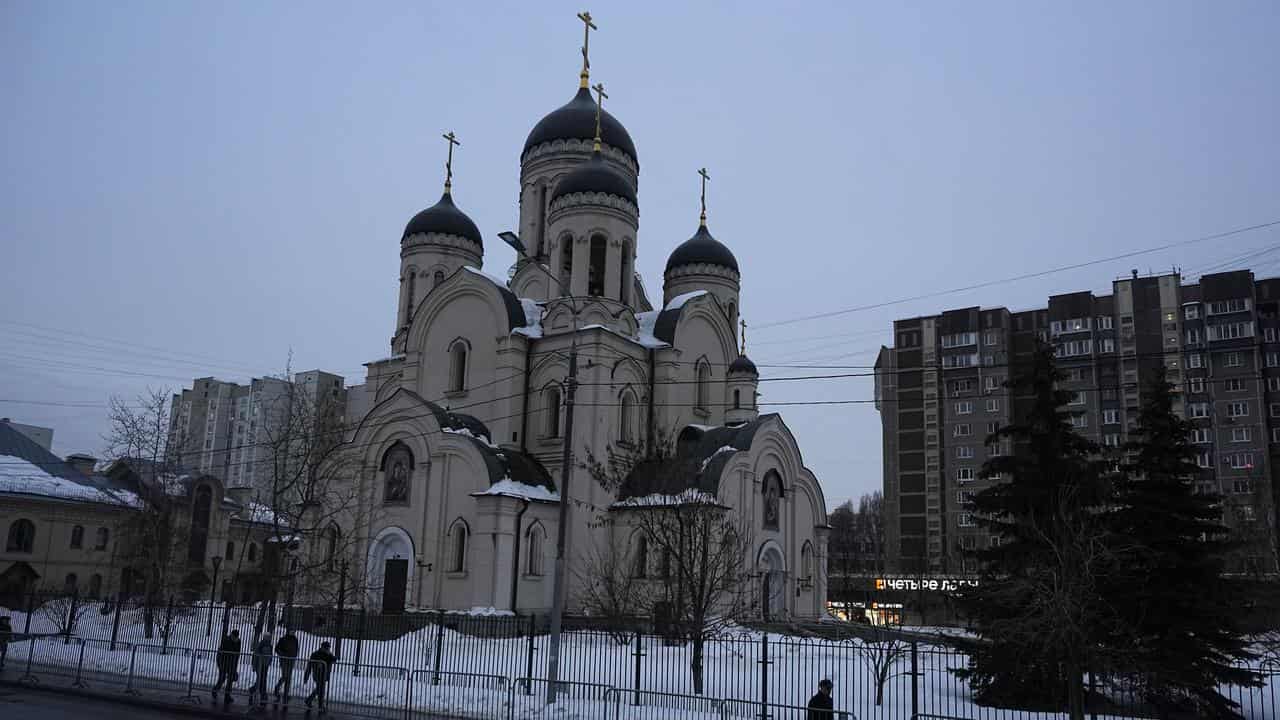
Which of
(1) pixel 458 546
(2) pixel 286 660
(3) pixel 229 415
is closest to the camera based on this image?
(2) pixel 286 660

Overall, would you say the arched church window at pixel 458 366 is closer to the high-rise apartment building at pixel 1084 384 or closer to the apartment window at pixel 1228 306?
the high-rise apartment building at pixel 1084 384

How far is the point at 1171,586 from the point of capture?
17.0 metres

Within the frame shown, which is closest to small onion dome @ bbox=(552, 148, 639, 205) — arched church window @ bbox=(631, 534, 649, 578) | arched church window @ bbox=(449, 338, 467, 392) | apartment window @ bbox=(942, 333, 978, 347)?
arched church window @ bbox=(449, 338, 467, 392)

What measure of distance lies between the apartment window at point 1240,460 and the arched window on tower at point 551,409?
136ft

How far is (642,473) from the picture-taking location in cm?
3089

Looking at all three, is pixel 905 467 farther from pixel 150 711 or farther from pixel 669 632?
pixel 150 711

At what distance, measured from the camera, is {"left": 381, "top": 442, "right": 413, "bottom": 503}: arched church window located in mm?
30453

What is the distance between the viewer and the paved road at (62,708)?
1445 cm

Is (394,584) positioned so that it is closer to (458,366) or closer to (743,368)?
(458,366)

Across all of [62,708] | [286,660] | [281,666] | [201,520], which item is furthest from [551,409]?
[201,520]

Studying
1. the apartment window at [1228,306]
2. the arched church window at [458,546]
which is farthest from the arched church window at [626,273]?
the apartment window at [1228,306]

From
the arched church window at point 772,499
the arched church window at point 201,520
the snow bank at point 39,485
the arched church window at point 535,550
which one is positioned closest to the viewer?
the arched church window at point 535,550

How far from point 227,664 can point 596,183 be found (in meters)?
20.8

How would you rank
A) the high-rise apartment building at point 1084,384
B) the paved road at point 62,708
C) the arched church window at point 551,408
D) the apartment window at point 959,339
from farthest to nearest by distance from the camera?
the apartment window at point 959,339 < the high-rise apartment building at point 1084,384 < the arched church window at point 551,408 < the paved road at point 62,708
